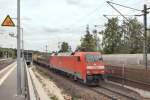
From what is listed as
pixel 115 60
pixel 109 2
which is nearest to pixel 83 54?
pixel 109 2

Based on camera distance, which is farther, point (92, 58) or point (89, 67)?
point (92, 58)

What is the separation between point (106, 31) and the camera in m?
95.6

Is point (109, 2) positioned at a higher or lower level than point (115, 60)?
higher

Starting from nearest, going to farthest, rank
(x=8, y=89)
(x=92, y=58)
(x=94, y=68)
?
(x=8, y=89)
(x=94, y=68)
(x=92, y=58)

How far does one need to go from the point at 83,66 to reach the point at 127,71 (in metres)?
3.58

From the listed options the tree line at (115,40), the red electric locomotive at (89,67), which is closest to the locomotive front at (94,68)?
the red electric locomotive at (89,67)

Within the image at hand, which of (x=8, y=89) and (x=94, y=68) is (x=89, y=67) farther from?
(x=8, y=89)

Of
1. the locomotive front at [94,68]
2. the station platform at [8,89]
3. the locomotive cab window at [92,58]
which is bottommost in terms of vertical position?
the station platform at [8,89]

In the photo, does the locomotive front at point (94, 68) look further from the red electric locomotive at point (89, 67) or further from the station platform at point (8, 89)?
the station platform at point (8, 89)

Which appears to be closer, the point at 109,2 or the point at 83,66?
the point at 109,2

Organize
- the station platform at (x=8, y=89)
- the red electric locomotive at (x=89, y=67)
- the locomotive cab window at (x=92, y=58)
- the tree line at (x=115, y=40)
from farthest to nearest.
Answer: the tree line at (x=115, y=40) → the locomotive cab window at (x=92, y=58) → the red electric locomotive at (x=89, y=67) → the station platform at (x=8, y=89)

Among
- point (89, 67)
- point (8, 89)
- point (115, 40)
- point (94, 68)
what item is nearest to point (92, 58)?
point (94, 68)

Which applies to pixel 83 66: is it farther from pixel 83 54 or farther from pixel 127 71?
pixel 127 71

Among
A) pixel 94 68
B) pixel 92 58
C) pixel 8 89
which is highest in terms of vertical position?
pixel 92 58
